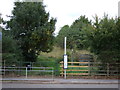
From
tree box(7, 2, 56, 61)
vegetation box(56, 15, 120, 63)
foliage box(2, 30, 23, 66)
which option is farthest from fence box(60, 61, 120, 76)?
tree box(7, 2, 56, 61)

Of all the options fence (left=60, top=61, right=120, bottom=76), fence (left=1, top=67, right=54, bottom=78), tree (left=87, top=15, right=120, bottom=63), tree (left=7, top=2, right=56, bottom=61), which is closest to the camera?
tree (left=87, top=15, right=120, bottom=63)

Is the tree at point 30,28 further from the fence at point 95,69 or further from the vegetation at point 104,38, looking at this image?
the vegetation at point 104,38

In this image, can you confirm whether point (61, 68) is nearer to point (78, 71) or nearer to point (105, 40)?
point (78, 71)

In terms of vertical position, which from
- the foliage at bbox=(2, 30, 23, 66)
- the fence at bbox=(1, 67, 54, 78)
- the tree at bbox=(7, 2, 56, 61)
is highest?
the tree at bbox=(7, 2, 56, 61)

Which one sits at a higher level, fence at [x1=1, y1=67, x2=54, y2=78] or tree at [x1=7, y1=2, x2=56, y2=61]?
tree at [x1=7, y1=2, x2=56, y2=61]

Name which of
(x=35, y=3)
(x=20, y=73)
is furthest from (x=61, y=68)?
(x=35, y=3)

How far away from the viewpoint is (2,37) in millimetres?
14820

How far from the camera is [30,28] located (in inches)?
701

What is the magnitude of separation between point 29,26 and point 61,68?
548 cm

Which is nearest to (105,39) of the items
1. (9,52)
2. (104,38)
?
(104,38)

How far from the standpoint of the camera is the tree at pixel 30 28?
17.5 meters

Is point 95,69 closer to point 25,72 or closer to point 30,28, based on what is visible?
point 25,72

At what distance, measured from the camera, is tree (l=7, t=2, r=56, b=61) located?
17469 millimetres

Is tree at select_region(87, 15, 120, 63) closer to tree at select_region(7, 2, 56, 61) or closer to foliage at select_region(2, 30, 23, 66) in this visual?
tree at select_region(7, 2, 56, 61)
